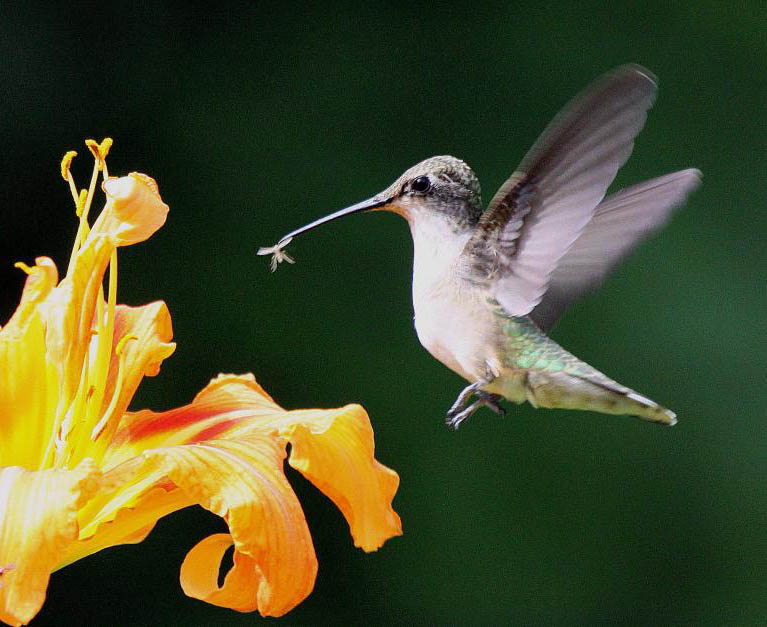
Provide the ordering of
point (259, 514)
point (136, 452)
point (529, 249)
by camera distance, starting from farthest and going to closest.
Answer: point (529, 249) → point (136, 452) → point (259, 514)

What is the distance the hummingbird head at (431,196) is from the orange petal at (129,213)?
298mm

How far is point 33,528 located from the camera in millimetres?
968

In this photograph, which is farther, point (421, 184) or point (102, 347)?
point (421, 184)

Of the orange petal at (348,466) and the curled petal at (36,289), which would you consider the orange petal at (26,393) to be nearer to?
the curled petal at (36,289)

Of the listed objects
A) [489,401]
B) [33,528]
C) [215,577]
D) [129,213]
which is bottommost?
[215,577]

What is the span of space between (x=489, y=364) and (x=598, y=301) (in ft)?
5.35

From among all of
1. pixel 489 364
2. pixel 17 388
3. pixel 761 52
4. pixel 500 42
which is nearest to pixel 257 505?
pixel 17 388

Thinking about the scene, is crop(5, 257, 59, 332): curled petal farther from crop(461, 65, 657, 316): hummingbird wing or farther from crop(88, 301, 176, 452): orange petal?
crop(461, 65, 657, 316): hummingbird wing

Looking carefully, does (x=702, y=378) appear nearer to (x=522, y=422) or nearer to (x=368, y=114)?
(x=522, y=422)

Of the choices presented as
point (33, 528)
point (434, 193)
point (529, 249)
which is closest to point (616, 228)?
point (529, 249)

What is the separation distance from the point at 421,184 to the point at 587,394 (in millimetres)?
346

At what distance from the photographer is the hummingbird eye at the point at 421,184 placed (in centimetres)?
155

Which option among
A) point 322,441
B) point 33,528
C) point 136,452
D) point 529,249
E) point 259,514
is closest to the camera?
point 33,528

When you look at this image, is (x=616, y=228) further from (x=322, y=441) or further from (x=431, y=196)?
(x=322, y=441)
